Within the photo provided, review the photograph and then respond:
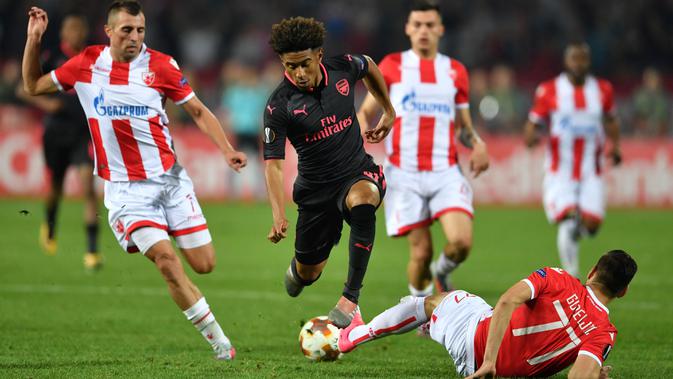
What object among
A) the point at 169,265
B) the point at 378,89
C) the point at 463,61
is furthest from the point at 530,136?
the point at 463,61

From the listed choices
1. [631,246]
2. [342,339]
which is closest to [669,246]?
[631,246]

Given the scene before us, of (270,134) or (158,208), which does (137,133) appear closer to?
(158,208)

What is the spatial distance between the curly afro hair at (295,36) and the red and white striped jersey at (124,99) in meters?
1.04

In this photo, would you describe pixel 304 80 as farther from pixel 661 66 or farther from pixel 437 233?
pixel 661 66

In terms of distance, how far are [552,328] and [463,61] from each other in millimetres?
17169

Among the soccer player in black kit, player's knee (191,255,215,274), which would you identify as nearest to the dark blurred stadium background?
the soccer player in black kit

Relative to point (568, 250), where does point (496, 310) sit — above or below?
above

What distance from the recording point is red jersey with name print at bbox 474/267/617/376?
20.2ft

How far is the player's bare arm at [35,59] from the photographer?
735cm

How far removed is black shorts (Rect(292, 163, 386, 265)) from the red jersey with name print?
1.50 m

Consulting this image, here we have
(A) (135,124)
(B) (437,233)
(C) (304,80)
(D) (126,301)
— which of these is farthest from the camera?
(B) (437,233)

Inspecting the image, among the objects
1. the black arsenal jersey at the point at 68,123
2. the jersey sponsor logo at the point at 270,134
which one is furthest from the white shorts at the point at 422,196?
the black arsenal jersey at the point at 68,123

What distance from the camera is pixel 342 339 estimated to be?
7074 millimetres

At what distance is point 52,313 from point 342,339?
3.51 m
